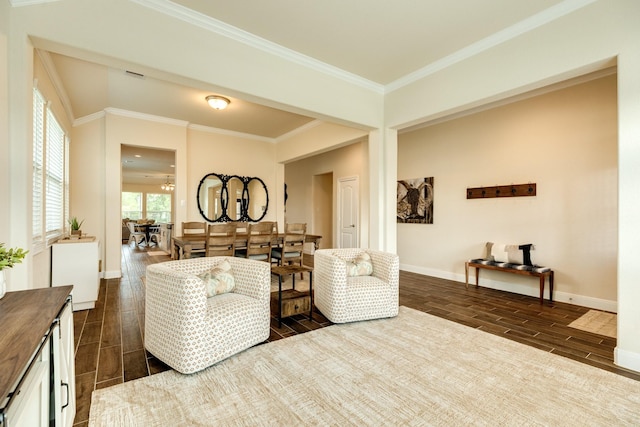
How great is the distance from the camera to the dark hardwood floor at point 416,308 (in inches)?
88.8

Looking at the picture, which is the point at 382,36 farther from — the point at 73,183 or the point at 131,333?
the point at 73,183

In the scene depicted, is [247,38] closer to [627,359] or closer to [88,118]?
[88,118]

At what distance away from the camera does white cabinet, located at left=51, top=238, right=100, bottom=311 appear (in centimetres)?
352

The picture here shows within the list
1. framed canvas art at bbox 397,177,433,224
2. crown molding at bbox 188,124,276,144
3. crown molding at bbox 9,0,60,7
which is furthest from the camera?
crown molding at bbox 188,124,276,144

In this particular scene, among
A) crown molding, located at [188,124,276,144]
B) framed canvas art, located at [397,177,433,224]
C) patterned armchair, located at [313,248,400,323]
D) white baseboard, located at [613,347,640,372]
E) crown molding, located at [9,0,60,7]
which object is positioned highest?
crown molding, located at [188,124,276,144]

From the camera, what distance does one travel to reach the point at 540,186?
167 inches

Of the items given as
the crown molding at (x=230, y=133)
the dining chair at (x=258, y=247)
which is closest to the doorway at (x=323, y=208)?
the crown molding at (x=230, y=133)

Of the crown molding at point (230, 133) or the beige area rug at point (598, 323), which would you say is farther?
the crown molding at point (230, 133)

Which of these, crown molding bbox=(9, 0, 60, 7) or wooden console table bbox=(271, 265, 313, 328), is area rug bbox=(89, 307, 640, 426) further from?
crown molding bbox=(9, 0, 60, 7)

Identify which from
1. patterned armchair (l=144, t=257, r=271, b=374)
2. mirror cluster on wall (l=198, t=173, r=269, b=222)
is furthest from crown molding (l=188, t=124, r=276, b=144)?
patterned armchair (l=144, t=257, r=271, b=374)

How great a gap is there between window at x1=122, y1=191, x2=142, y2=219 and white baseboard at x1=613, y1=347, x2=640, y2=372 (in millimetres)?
15797

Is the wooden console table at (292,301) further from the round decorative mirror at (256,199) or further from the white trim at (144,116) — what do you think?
the white trim at (144,116)

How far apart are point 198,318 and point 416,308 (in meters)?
2.61

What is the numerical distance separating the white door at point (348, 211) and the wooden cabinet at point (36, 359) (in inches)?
222
